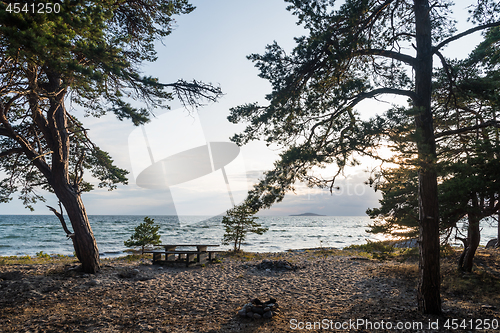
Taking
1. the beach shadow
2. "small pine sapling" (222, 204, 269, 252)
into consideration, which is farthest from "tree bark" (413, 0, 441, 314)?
"small pine sapling" (222, 204, 269, 252)

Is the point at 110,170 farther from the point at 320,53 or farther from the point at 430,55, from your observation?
the point at 430,55

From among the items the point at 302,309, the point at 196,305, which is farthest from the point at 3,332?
the point at 302,309

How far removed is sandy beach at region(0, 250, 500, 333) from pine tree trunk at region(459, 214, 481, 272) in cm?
69

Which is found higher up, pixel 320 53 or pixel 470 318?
pixel 320 53

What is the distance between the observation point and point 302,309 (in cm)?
640

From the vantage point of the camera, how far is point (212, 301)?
6.92 meters

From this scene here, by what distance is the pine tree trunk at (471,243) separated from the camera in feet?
29.8

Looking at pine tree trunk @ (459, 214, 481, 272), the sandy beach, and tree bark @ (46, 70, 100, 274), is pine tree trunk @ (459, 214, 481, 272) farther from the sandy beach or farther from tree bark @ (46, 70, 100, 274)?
tree bark @ (46, 70, 100, 274)

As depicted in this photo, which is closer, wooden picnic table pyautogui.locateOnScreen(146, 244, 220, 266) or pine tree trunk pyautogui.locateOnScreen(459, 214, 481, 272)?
pine tree trunk pyautogui.locateOnScreen(459, 214, 481, 272)

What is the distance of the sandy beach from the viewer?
520cm

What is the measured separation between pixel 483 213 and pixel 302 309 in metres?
6.41

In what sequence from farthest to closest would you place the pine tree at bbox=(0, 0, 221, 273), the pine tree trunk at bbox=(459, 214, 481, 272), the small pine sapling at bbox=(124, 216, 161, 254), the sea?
the sea
the small pine sapling at bbox=(124, 216, 161, 254)
the pine tree trunk at bbox=(459, 214, 481, 272)
the pine tree at bbox=(0, 0, 221, 273)

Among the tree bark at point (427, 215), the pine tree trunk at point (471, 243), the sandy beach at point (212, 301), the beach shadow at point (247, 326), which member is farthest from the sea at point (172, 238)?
the beach shadow at point (247, 326)

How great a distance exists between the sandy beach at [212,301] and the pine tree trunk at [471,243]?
695 millimetres
